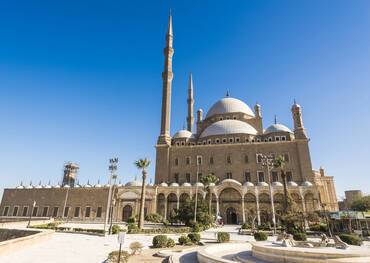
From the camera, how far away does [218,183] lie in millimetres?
39719

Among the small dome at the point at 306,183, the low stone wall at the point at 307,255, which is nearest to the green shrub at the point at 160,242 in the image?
the low stone wall at the point at 307,255

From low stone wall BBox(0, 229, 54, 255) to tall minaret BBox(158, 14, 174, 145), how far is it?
27.1 metres

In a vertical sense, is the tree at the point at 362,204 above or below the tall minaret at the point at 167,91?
below

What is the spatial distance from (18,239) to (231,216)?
99.1ft

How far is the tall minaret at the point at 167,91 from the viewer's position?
46406 mm

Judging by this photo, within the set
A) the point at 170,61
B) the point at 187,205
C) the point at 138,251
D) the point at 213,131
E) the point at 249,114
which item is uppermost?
the point at 170,61

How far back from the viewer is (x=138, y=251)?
12.9m

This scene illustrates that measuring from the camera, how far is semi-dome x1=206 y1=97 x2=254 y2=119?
52.4 metres

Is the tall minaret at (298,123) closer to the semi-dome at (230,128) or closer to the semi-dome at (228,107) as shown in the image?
the semi-dome at (230,128)

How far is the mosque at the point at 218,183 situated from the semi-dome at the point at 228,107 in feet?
3.62

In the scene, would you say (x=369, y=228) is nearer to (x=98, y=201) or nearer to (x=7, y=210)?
(x=98, y=201)

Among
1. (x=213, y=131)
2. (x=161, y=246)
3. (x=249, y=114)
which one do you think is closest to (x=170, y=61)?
(x=213, y=131)

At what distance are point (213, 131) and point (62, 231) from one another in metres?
30.1

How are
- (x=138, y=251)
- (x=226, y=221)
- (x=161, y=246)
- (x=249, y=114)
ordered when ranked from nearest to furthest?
(x=138, y=251), (x=161, y=246), (x=226, y=221), (x=249, y=114)
